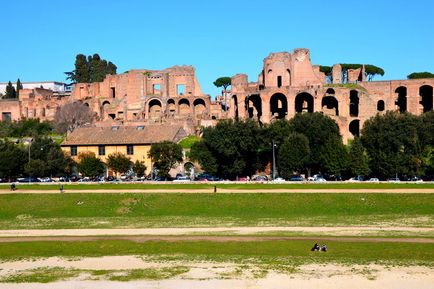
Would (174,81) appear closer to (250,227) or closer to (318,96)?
(318,96)

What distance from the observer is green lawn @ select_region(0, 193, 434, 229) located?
3972cm

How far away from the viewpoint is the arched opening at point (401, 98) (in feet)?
277

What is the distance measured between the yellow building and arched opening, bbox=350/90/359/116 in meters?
23.6

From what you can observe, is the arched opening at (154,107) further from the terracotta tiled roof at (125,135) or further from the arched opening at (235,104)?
the terracotta tiled roof at (125,135)

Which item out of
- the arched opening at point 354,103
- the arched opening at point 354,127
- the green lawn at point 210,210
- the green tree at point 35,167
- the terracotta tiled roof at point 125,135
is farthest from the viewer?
the arched opening at point 354,103

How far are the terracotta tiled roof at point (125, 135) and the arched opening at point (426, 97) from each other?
32.2 m

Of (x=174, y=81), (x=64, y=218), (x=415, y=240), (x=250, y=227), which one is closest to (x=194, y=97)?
(x=174, y=81)

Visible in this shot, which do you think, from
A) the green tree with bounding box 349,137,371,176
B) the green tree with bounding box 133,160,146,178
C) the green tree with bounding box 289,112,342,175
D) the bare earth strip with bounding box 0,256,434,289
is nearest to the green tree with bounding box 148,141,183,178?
the green tree with bounding box 133,160,146,178

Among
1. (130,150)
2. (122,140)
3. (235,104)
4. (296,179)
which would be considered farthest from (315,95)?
(122,140)

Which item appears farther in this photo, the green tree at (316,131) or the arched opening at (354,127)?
the arched opening at (354,127)

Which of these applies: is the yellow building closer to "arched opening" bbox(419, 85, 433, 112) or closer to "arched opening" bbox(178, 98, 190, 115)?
"arched opening" bbox(178, 98, 190, 115)

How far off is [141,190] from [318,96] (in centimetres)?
3689

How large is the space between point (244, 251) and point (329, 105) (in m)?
60.3

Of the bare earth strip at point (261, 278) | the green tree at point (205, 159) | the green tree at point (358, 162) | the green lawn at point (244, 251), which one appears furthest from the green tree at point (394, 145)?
the bare earth strip at point (261, 278)
